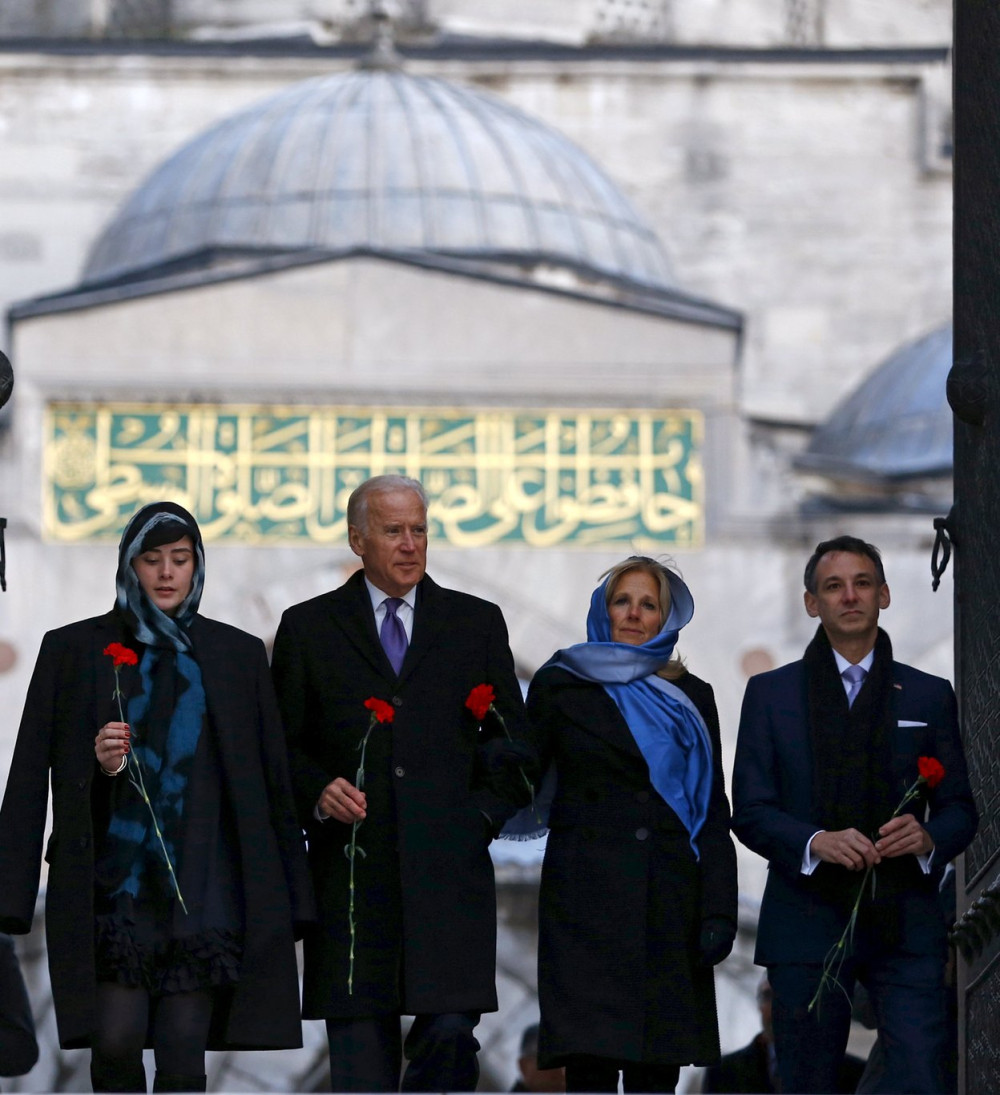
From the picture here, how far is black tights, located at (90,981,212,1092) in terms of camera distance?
6.25 metres

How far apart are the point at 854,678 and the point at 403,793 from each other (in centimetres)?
109

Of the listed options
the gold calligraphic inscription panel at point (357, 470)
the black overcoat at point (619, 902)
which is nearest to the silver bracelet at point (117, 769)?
the black overcoat at point (619, 902)

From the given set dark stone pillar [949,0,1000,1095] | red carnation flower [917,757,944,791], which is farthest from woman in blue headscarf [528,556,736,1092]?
dark stone pillar [949,0,1000,1095]

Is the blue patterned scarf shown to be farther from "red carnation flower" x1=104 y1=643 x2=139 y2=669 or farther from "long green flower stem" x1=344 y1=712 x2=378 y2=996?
"long green flower stem" x1=344 y1=712 x2=378 y2=996

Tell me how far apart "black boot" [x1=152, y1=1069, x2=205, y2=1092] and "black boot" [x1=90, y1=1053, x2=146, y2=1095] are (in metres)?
0.03

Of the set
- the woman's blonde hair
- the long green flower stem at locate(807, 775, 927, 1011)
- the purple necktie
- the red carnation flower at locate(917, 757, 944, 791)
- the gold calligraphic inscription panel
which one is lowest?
the long green flower stem at locate(807, 775, 927, 1011)

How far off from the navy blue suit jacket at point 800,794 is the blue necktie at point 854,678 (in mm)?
77

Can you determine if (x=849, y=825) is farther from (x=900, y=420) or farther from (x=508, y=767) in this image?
(x=900, y=420)

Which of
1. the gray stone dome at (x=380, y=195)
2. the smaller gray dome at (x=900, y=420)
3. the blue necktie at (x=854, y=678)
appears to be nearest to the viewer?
the blue necktie at (x=854, y=678)

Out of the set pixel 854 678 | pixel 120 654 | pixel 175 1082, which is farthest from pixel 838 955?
pixel 120 654

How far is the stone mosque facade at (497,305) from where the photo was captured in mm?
20312

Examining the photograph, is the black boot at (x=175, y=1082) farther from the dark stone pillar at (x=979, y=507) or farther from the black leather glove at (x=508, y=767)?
the dark stone pillar at (x=979, y=507)

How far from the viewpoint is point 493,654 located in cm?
676

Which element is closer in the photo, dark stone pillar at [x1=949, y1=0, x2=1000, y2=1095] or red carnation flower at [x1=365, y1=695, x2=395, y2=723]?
dark stone pillar at [x1=949, y1=0, x2=1000, y2=1095]
